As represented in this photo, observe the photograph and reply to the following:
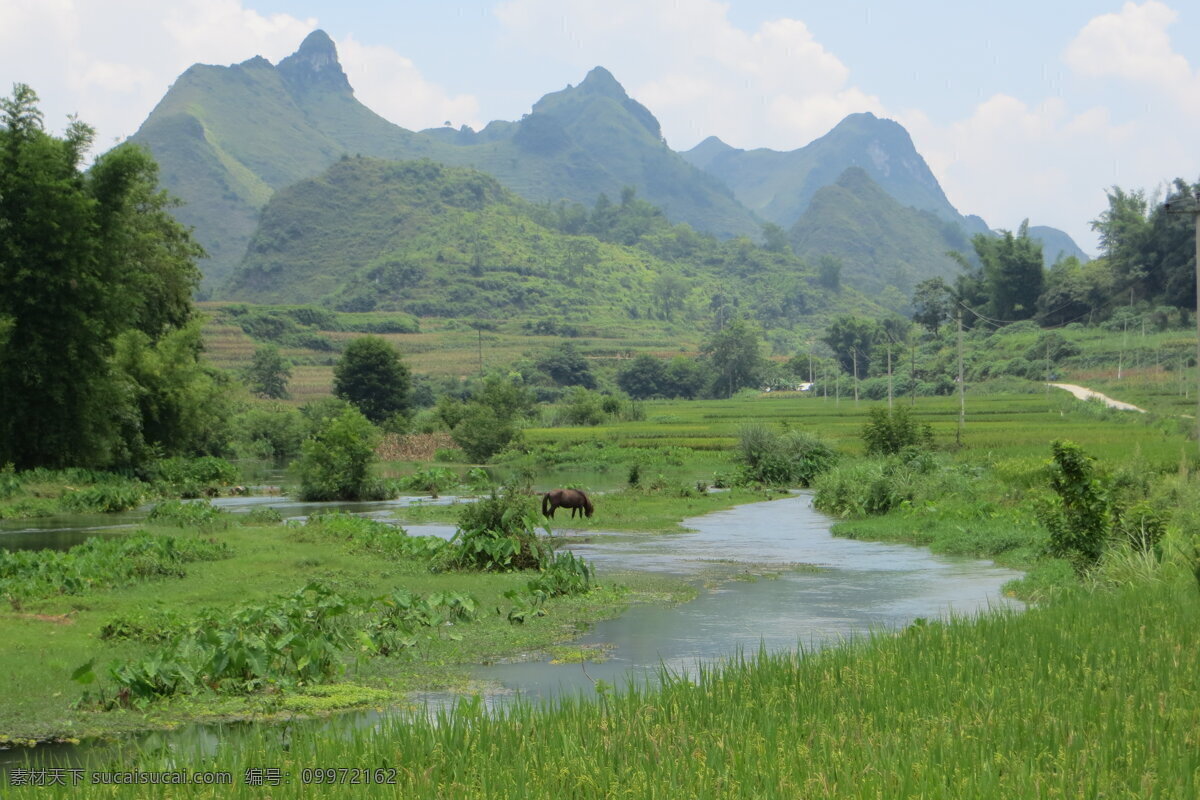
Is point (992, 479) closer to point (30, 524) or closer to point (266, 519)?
point (266, 519)

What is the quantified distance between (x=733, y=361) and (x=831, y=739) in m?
107

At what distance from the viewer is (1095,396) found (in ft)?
218

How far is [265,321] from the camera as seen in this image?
375ft

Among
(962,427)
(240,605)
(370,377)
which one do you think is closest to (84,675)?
(240,605)

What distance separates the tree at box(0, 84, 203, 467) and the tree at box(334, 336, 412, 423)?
2881 cm

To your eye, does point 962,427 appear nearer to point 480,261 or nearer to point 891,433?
point 891,433

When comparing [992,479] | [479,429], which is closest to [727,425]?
[479,429]

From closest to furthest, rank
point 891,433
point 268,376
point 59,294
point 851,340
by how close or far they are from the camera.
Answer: point 59,294
point 891,433
point 268,376
point 851,340

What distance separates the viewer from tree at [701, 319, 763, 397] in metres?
112

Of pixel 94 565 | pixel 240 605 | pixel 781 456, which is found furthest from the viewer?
pixel 781 456

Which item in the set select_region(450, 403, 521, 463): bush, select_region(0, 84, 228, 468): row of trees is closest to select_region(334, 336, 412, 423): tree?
select_region(450, 403, 521, 463): bush

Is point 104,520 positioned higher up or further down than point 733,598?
higher up

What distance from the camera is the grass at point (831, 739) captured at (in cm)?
538

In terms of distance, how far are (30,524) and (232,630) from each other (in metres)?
17.1
